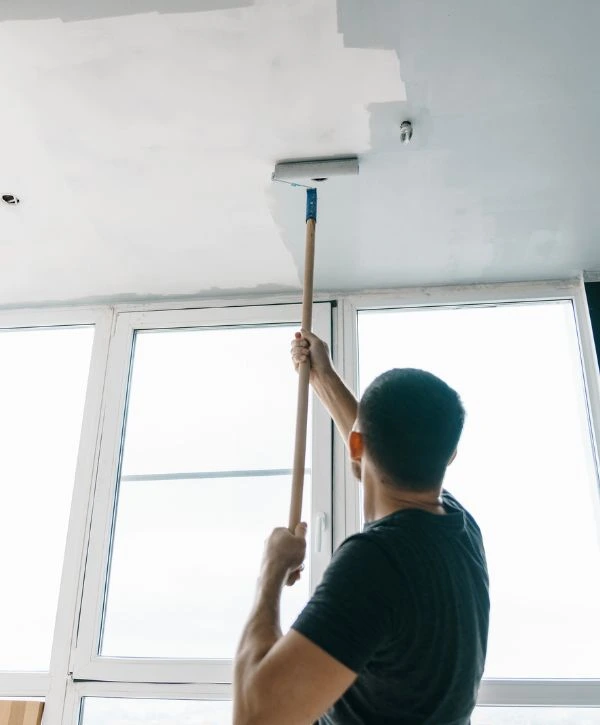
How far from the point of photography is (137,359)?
2.63 metres

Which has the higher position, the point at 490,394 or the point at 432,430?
the point at 490,394

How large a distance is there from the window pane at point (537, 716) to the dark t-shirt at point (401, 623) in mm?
1235

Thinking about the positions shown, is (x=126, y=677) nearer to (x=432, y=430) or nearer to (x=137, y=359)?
(x=137, y=359)

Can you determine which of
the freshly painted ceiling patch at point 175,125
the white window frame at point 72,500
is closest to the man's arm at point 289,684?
the freshly painted ceiling patch at point 175,125

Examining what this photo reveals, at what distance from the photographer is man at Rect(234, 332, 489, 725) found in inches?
32.7

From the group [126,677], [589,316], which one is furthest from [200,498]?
[589,316]

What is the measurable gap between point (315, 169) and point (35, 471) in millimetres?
1636

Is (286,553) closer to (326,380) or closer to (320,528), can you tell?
(326,380)

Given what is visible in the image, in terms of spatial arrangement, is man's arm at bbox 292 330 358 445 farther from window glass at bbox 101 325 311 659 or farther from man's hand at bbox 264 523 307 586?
window glass at bbox 101 325 311 659

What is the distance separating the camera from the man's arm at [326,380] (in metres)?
1.47

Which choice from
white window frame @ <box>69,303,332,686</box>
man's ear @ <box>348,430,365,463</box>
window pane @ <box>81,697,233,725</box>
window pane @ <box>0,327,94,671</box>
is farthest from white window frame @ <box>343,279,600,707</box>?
man's ear @ <box>348,430,365,463</box>

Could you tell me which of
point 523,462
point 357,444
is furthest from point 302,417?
point 523,462

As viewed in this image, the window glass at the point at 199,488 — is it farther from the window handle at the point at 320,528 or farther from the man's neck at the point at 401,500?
the man's neck at the point at 401,500

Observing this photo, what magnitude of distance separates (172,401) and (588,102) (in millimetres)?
1739
